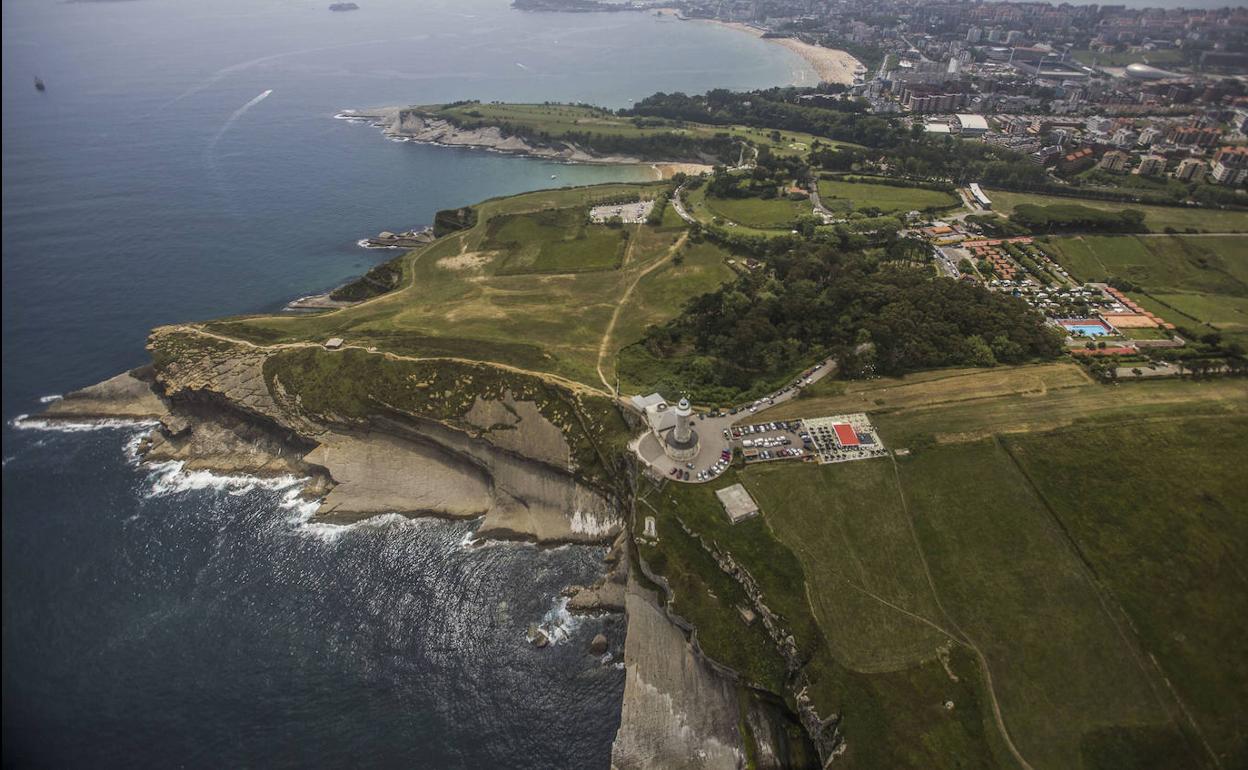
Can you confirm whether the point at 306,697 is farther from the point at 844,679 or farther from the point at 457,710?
the point at 844,679

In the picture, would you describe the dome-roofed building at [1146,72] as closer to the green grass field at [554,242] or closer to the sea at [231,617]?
the green grass field at [554,242]

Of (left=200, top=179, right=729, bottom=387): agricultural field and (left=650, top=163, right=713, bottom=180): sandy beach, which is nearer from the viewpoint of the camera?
(left=200, top=179, right=729, bottom=387): agricultural field

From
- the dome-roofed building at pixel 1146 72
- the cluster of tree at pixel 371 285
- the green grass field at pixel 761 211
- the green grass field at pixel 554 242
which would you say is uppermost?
the dome-roofed building at pixel 1146 72

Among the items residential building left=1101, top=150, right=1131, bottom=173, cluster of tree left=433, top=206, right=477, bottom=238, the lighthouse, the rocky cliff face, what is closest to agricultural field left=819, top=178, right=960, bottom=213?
residential building left=1101, top=150, right=1131, bottom=173

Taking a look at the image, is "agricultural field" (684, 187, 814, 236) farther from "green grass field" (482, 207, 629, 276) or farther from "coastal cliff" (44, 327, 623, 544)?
"coastal cliff" (44, 327, 623, 544)

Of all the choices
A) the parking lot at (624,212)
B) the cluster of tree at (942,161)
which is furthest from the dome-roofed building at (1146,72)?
the parking lot at (624,212)

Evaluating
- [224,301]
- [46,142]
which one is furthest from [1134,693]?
[46,142]

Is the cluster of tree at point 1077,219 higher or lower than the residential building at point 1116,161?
lower
